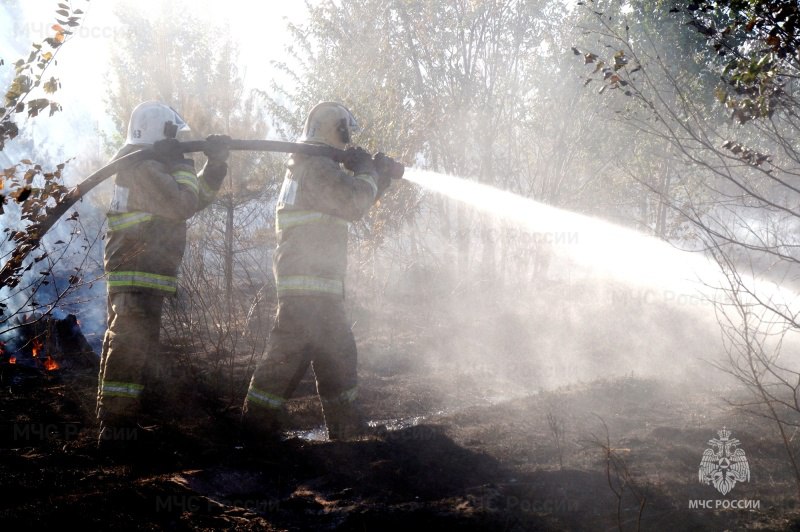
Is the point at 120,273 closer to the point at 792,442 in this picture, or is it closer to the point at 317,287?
the point at 317,287

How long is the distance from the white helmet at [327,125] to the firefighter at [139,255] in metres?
0.54

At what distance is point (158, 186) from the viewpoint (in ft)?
12.1

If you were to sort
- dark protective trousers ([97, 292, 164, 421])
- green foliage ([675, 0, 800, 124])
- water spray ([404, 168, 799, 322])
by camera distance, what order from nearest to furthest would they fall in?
green foliage ([675, 0, 800, 124])
dark protective trousers ([97, 292, 164, 421])
water spray ([404, 168, 799, 322])

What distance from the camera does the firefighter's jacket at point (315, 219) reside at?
149 inches

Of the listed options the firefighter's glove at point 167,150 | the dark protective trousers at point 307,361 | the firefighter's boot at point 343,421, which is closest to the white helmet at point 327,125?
the firefighter's glove at point 167,150

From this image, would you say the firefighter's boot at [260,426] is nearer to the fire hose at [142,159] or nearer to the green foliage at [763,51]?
the fire hose at [142,159]

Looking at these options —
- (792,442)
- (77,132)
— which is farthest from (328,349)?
(77,132)

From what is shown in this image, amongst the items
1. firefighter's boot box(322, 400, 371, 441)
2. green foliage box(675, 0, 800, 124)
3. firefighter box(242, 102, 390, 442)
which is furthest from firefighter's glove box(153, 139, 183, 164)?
green foliage box(675, 0, 800, 124)

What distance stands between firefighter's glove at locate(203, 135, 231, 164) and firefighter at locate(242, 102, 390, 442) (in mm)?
409

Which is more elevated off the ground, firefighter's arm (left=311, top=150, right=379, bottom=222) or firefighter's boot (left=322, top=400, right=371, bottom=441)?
firefighter's arm (left=311, top=150, right=379, bottom=222)

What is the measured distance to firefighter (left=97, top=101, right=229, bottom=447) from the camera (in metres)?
3.60

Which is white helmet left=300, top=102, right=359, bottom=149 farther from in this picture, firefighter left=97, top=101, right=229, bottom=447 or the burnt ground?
the burnt ground

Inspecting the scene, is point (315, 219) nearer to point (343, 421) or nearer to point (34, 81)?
point (343, 421)

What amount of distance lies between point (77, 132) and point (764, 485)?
23176 mm
